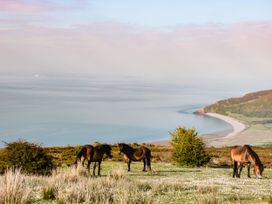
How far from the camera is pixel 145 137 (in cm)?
14875

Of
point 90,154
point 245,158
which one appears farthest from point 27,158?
point 245,158

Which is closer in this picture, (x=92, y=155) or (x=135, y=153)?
(x=92, y=155)

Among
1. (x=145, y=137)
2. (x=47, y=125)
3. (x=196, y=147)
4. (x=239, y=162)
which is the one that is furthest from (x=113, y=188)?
(x=47, y=125)

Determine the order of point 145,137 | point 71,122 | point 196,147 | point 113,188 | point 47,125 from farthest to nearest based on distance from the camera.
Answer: point 71,122 < point 47,125 < point 145,137 < point 196,147 < point 113,188

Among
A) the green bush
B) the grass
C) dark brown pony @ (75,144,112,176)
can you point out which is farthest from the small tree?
the grass

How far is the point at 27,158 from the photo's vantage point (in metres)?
24.9

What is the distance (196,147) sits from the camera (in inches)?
1470

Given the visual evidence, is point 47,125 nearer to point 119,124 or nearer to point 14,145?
point 119,124

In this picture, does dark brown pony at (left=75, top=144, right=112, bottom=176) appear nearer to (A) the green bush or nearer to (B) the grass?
(A) the green bush

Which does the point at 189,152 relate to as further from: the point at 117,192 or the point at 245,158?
the point at 117,192

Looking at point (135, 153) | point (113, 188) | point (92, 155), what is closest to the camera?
point (113, 188)

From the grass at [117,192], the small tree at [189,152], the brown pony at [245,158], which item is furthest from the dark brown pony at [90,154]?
the small tree at [189,152]

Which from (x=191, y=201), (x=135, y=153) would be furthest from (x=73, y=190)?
(x=135, y=153)

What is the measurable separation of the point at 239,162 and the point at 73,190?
14.9 metres
